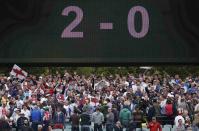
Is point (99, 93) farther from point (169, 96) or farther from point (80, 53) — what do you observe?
point (80, 53)

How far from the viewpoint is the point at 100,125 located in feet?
60.3

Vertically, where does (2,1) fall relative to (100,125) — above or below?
above

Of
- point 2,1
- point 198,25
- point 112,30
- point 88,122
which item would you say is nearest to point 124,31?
point 112,30

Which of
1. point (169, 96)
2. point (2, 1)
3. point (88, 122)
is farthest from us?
point (169, 96)

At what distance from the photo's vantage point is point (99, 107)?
1870 cm

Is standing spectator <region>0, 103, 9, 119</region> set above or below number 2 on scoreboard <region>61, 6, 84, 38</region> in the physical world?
below

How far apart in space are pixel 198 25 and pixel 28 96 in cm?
1375

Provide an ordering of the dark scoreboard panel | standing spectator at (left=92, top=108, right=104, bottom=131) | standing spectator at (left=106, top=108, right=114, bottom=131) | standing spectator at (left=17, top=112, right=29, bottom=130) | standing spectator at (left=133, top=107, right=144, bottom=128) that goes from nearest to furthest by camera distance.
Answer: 1. the dark scoreboard panel
2. standing spectator at (left=17, top=112, right=29, bottom=130)
3. standing spectator at (left=92, top=108, right=104, bottom=131)
4. standing spectator at (left=133, top=107, right=144, bottom=128)
5. standing spectator at (left=106, top=108, right=114, bottom=131)

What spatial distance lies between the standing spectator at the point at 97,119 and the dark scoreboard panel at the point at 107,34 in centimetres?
1197

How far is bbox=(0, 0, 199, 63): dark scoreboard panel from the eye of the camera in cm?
634

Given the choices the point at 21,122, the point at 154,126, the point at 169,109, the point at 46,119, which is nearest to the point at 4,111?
Answer: the point at 21,122

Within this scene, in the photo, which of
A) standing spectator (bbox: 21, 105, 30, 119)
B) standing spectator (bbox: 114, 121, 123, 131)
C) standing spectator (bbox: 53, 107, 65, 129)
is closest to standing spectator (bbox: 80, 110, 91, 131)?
standing spectator (bbox: 53, 107, 65, 129)

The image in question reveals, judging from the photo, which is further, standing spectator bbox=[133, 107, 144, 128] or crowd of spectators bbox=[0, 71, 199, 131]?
standing spectator bbox=[133, 107, 144, 128]

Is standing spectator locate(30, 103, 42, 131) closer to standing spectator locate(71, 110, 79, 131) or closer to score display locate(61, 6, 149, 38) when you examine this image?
standing spectator locate(71, 110, 79, 131)
